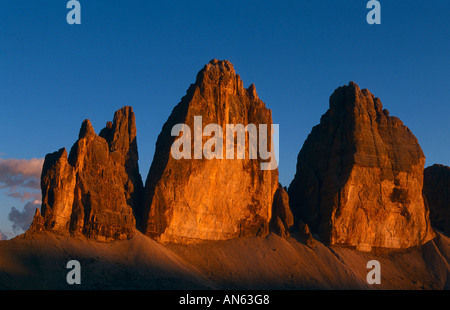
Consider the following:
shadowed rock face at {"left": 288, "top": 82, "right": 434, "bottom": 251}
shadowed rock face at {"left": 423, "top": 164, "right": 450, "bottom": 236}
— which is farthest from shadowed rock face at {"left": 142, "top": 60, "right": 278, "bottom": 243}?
shadowed rock face at {"left": 423, "top": 164, "right": 450, "bottom": 236}

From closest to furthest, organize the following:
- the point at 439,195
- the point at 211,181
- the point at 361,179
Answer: the point at 211,181
the point at 361,179
the point at 439,195

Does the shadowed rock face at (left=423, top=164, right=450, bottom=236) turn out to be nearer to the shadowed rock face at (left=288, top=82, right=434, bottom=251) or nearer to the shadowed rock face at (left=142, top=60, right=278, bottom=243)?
the shadowed rock face at (left=288, top=82, right=434, bottom=251)

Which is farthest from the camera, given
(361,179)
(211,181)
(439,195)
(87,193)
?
(439,195)

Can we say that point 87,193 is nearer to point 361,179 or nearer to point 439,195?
point 361,179

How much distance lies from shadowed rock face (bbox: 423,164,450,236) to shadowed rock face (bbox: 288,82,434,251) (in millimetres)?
4831

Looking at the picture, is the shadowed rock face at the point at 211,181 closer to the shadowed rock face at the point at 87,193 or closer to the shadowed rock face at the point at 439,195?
→ the shadowed rock face at the point at 87,193

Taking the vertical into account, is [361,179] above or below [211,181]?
above

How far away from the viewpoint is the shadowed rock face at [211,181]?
8206 cm

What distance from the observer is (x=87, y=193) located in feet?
250

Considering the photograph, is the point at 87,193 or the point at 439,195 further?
the point at 439,195

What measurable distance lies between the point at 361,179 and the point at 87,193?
1582 inches

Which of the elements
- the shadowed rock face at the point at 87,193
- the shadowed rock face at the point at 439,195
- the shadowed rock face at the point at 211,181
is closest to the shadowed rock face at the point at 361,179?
the shadowed rock face at the point at 439,195

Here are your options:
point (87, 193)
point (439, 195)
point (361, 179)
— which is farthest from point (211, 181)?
point (439, 195)
